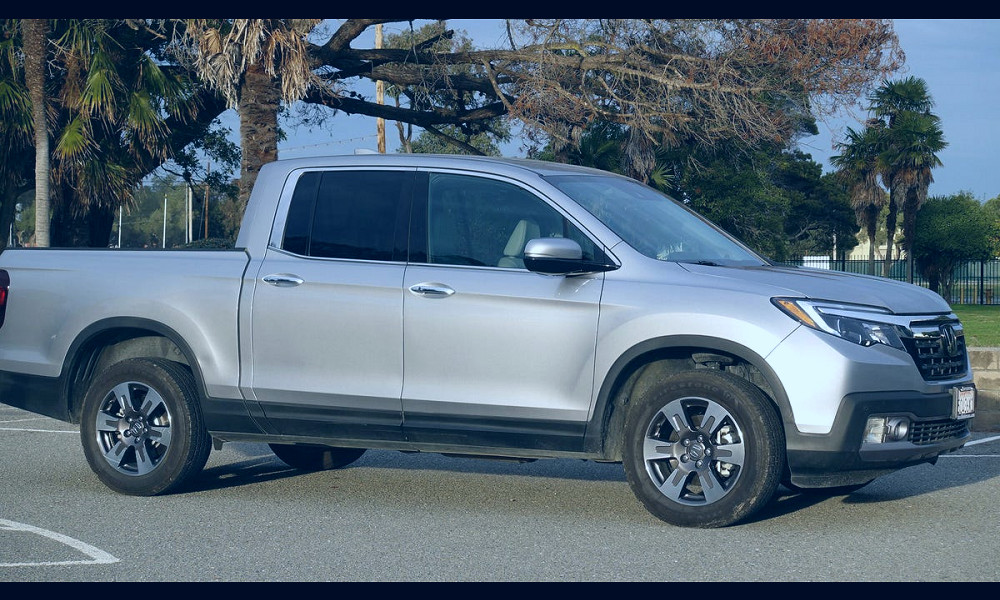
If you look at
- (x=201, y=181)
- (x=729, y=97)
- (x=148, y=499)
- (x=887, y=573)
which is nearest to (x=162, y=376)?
(x=148, y=499)

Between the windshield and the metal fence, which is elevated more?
the metal fence

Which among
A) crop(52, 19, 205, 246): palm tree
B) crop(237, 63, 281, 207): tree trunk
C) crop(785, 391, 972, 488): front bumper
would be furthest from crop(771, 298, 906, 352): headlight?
crop(52, 19, 205, 246): palm tree

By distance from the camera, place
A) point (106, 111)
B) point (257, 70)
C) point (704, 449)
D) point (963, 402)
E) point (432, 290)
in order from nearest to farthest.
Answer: point (704, 449) < point (963, 402) < point (432, 290) < point (257, 70) < point (106, 111)

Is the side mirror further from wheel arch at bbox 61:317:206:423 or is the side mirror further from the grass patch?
the grass patch

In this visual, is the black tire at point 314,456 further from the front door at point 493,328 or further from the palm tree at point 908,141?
the palm tree at point 908,141

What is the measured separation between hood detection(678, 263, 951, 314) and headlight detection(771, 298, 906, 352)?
0.04 m

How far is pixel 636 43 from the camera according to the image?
24188 mm

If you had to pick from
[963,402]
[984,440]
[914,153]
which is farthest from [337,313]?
[914,153]

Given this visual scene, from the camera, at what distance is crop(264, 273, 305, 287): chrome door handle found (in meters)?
6.95

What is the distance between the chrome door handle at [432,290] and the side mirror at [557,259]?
1.52ft

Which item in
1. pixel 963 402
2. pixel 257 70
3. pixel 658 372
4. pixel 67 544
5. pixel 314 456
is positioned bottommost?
pixel 67 544

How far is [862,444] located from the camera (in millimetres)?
5988

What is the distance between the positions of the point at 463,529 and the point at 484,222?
1690 millimetres

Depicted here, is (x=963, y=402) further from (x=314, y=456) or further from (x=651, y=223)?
(x=314, y=456)
